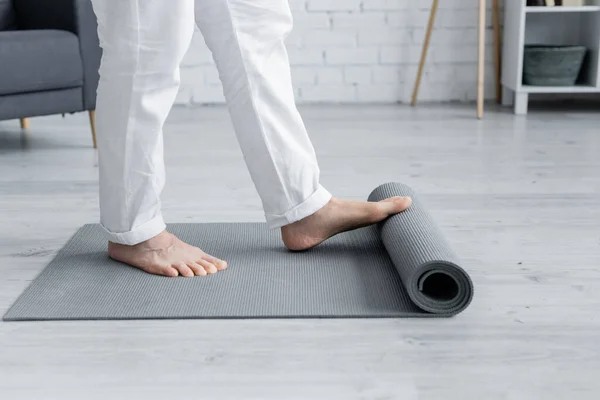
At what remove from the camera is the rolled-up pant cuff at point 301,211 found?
5.04 feet

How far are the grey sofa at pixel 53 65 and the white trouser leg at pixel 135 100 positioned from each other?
120 centimetres

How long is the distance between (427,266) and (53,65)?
1.68m

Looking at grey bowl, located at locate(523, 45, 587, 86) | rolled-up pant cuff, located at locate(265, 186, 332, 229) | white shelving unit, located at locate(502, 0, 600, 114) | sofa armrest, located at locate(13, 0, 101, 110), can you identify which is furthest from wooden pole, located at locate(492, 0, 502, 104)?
rolled-up pant cuff, located at locate(265, 186, 332, 229)

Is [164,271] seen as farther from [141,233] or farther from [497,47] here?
[497,47]

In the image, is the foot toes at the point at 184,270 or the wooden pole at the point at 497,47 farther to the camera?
the wooden pole at the point at 497,47

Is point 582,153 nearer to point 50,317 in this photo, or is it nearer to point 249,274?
point 249,274

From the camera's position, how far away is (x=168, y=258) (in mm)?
1488

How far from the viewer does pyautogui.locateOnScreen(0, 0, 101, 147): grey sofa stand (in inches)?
98.9

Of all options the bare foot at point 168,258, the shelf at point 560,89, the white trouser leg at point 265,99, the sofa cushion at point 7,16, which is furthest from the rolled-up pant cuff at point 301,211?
the shelf at point 560,89

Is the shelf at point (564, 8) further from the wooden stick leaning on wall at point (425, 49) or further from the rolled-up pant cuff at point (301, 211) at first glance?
the rolled-up pant cuff at point (301, 211)

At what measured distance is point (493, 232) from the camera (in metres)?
1.75

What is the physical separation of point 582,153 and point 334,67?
1.39m

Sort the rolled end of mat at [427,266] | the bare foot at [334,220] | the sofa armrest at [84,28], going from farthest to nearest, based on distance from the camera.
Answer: the sofa armrest at [84,28]
the bare foot at [334,220]
the rolled end of mat at [427,266]

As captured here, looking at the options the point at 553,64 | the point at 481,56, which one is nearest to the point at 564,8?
the point at 553,64
